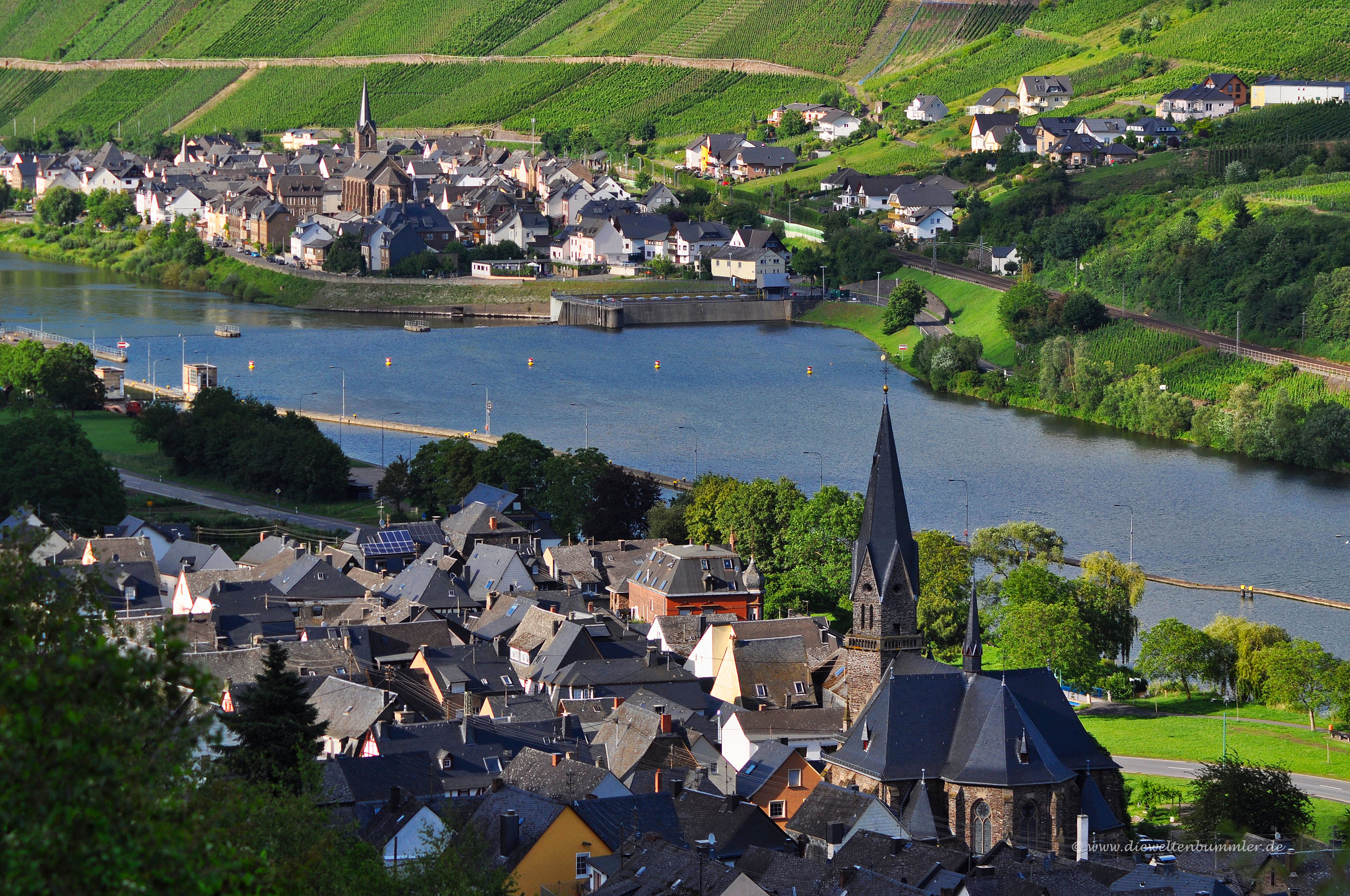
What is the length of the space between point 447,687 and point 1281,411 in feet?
116

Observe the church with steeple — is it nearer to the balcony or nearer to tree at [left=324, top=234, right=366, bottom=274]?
the balcony

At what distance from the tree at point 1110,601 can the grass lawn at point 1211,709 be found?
4.79 ft

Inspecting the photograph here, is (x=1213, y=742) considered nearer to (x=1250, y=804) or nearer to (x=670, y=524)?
(x=1250, y=804)

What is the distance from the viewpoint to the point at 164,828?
904 centimetres

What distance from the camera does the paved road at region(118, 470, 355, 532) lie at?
50.6 m

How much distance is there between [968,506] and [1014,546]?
6602mm

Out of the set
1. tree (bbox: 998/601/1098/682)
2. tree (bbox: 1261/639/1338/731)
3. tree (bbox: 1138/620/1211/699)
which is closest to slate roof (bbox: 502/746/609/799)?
tree (bbox: 998/601/1098/682)

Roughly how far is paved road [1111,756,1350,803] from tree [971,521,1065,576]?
37.6 feet

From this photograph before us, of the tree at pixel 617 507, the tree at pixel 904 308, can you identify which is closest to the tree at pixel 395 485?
the tree at pixel 617 507

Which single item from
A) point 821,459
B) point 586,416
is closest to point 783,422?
point 586,416

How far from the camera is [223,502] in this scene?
5266 centimetres

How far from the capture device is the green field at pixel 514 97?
13275 cm

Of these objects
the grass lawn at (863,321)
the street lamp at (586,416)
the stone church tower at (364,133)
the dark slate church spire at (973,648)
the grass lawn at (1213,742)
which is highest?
the stone church tower at (364,133)

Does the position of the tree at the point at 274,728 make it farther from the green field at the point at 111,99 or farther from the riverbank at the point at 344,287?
the green field at the point at 111,99
